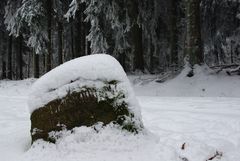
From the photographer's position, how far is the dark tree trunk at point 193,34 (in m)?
12.2

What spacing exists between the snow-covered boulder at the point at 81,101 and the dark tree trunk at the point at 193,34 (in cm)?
751

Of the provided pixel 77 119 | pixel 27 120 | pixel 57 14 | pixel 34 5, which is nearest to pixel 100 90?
pixel 77 119

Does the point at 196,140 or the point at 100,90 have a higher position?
the point at 100,90

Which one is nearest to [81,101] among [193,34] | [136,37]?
[193,34]

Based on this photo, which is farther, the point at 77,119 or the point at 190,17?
the point at 190,17

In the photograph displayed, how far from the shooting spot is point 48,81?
5195 mm

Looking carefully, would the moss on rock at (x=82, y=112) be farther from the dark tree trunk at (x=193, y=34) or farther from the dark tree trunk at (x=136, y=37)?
the dark tree trunk at (x=136, y=37)

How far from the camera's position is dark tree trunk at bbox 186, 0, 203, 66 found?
1224cm

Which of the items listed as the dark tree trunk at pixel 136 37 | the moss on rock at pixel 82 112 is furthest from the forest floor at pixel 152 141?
the dark tree trunk at pixel 136 37

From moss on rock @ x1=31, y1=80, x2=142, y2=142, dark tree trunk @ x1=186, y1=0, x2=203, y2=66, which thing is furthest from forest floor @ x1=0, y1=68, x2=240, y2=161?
dark tree trunk @ x1=186, y1=0, x2=203, y2=66

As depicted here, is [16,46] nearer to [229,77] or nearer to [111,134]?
[229,77]

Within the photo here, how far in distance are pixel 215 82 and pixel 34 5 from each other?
33.8 ft

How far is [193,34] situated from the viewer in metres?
12.4

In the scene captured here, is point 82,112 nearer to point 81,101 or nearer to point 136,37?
point 81,101
